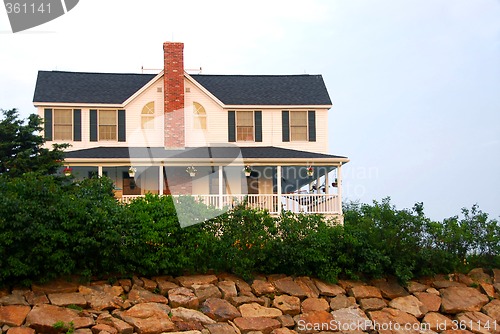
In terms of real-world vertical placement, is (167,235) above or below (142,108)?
below

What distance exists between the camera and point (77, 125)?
24422mm

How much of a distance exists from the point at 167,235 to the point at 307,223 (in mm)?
3824

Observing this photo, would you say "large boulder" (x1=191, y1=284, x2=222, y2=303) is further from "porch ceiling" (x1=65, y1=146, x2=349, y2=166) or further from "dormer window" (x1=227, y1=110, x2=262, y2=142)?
"dormer window" (x1=227, y1=110, x2=262, y2=142)

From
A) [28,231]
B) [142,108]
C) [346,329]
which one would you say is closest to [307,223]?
[346,329]

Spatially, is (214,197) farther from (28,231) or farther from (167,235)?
(28,231)

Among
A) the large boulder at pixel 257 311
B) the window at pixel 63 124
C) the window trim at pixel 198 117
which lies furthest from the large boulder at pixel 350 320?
the window at pixel 63 124

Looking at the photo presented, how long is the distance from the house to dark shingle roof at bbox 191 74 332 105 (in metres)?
0.05

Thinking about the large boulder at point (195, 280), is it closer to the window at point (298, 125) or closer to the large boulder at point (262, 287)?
the large boulder at point (262, 287)

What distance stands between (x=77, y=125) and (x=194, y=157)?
4932 millimetres

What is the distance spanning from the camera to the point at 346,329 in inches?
613

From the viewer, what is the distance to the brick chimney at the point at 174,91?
78.4ft

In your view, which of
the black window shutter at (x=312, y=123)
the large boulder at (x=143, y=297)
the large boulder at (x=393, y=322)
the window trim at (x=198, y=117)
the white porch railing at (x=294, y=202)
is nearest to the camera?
the large boulder at (x=143, y=297)

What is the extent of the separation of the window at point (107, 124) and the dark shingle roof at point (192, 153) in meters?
0.74

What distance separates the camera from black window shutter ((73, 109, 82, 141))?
24266mm
